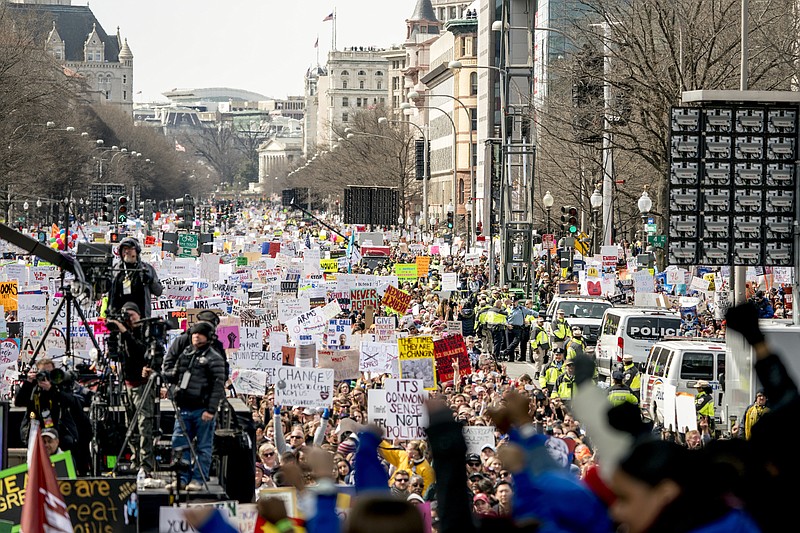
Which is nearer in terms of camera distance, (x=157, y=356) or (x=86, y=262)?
(x=157, y=356)

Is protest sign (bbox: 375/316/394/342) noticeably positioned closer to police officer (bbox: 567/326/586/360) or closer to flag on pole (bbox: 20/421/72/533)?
police officer (bbox: 567/326/586/360)

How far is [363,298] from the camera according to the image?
3198 cm

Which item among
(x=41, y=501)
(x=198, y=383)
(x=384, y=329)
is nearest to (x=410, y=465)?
(x=198, y=383)

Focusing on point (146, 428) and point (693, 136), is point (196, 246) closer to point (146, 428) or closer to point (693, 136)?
point (693, 136)

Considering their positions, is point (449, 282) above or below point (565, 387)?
above

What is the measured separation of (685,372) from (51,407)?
11762 mm

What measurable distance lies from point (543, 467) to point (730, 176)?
15.7 m

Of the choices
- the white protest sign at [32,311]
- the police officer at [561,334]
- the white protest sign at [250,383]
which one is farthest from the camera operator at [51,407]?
the white protest sign at [32,311]

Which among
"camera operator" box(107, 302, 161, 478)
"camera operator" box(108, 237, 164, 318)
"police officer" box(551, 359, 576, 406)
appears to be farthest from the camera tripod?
"police officer" box(551, 359, 576, 406)

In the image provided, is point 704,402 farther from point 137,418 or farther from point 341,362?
point 137,418

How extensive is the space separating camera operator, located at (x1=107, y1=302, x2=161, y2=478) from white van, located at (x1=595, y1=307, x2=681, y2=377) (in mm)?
15679

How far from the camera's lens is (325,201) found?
15850cm

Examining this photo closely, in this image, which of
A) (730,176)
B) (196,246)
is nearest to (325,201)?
(196,246)

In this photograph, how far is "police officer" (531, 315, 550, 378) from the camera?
28.4 meters
